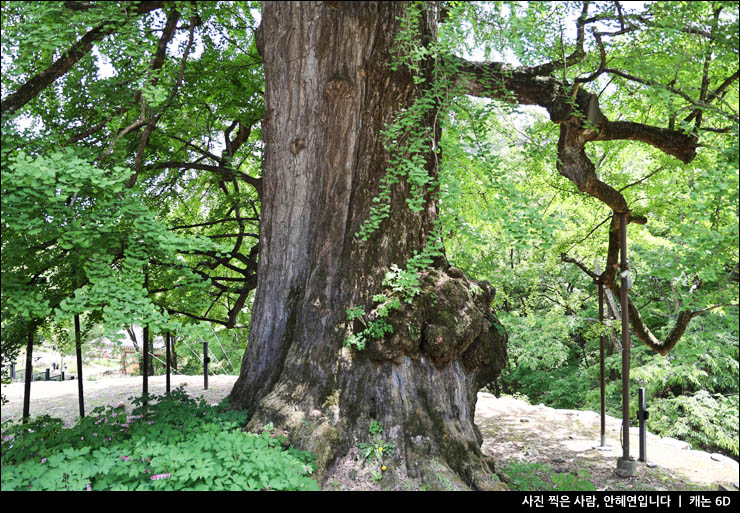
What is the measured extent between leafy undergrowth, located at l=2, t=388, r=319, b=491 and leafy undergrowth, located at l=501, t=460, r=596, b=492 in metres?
2.12

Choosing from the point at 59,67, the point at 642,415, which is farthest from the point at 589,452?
the point at 59,67

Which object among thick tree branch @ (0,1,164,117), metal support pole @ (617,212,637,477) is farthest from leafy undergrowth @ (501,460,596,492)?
thick tree branch @ (0,1,164,117)

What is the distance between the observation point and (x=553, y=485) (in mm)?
4984

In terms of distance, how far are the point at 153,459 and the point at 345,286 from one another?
213cm

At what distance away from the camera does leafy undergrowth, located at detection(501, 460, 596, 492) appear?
15.8ft

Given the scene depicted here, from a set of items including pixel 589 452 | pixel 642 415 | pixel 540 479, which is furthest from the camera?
pixel 589 452

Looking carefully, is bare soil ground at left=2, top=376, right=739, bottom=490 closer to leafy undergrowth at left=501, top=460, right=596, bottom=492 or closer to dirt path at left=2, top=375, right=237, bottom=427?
dirt path at left=2, top=375, right=237, bottom=427

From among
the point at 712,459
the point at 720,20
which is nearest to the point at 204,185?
the point at 720,20

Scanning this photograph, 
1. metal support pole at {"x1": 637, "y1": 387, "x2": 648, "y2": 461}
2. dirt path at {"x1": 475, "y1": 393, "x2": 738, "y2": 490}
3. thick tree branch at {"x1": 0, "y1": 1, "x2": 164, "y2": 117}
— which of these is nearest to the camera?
thick tree branch at {"x1": 0, "y1": 1, "x2": 164, "y2": 117}

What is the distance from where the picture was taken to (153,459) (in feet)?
11.3

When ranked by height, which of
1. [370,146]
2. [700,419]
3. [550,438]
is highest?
[370,146]

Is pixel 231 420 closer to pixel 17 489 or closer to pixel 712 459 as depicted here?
pixel 17 489

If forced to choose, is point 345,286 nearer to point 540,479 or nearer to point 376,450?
point 376,450

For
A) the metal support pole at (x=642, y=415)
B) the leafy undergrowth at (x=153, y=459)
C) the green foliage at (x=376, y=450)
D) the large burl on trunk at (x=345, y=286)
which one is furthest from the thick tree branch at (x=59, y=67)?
the metal support pole at (x=642, y=415)
